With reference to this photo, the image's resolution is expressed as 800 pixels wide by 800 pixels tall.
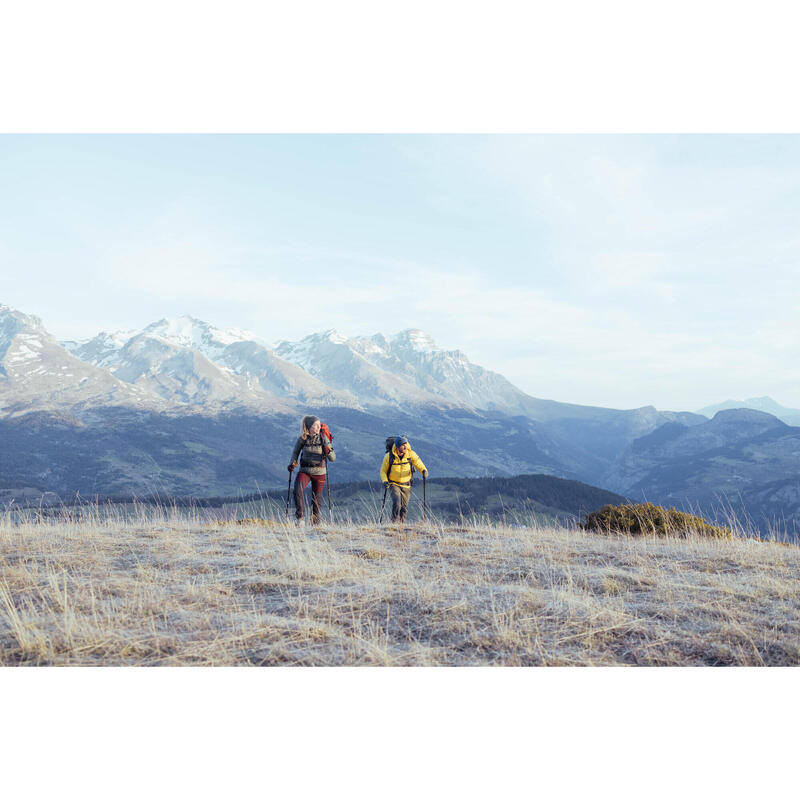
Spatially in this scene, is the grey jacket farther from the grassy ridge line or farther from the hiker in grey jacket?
the grassy ridge line

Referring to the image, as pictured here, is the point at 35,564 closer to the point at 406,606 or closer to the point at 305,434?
the point at 406,606

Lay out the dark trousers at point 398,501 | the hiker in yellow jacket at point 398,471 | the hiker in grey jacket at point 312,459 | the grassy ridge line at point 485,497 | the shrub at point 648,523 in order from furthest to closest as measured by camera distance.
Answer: the grassy ridge line at point 485,497 → the shrub at point 648,523 → the dark trousers at point 398,501 → the hiker in yellow jacket at point 398,471 → the hiker in grey jacket at point 312,459

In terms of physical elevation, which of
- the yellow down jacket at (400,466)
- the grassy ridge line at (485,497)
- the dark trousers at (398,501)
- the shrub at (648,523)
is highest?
the yellow down jacket at (400,466)

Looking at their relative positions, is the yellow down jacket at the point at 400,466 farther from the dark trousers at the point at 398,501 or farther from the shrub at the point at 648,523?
the shrub at the point at 648,523

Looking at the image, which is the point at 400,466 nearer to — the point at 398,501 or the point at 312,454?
the point at 398,501

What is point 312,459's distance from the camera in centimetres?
1415

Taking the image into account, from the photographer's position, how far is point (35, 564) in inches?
336

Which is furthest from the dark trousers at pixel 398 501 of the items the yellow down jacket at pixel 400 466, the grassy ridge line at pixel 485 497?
the grassy ridge line at pixel 485 497

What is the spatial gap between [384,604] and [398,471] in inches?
303

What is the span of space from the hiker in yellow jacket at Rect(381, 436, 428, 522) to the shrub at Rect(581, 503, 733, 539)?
577 cm

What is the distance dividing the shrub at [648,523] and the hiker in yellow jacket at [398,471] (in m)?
5.77

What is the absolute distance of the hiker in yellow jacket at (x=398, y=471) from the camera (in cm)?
1453

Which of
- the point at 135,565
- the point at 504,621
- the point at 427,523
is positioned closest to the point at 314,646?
the point at 504,621

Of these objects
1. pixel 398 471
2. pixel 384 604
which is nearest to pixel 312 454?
pixel 398 471
